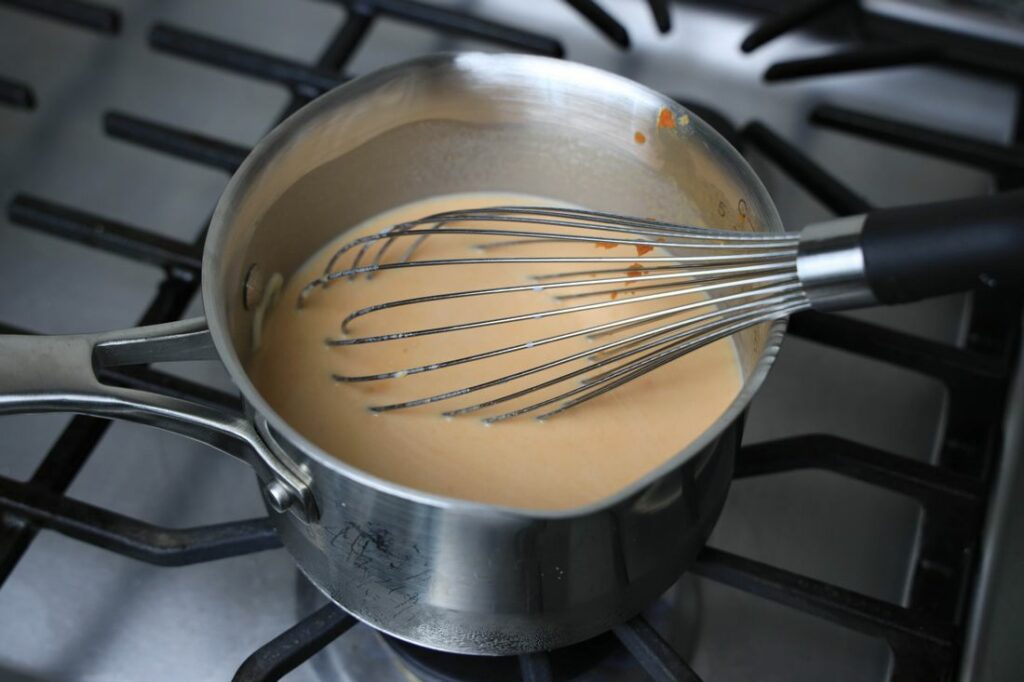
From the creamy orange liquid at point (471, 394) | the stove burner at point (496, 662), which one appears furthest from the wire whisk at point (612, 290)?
the stove burner at point (496, 662)

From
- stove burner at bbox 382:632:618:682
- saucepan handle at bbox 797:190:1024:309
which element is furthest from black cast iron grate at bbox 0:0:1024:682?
saucepan handle at bbox 797:190:1024:309

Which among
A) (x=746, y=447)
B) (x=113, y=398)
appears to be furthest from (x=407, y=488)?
(x=746, y=447)

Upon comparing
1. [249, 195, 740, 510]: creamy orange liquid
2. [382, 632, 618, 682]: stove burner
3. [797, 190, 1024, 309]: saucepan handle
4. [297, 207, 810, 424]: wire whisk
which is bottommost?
[382, 632, 618, 682]: stove burner

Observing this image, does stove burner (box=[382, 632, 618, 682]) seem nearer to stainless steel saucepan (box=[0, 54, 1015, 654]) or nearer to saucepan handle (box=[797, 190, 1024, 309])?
stainless steel saucepan (box=[0, 54, 1015, 654])

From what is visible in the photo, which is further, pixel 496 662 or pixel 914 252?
pixel 496 662

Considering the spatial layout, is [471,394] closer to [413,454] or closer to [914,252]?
[413,454]

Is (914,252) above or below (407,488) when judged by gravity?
above

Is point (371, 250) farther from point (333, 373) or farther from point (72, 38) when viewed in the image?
point (72, 38)
